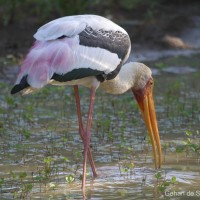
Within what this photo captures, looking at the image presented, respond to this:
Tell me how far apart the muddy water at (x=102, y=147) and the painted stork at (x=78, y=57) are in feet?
0.80

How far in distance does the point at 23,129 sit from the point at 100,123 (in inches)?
34.7

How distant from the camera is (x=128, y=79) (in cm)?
760

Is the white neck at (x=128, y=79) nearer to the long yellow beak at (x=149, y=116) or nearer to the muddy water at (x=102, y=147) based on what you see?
the long yellow beak at (x=149, y=116)

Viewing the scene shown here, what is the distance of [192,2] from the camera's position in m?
17.1

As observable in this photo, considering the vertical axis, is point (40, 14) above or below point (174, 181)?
above

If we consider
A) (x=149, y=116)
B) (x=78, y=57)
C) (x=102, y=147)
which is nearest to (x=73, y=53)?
(x=78, y=57)

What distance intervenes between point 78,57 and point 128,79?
89cm

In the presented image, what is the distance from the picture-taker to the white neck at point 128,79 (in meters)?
7.48

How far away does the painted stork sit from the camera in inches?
266

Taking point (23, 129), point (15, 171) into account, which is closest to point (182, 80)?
point (23, 129)

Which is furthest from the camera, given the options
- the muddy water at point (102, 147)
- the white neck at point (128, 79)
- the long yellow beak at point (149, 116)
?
the long yellow beak at point (149, 116)

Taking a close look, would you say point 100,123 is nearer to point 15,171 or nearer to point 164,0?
point 15,171

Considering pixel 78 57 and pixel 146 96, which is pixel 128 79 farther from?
pixel 78 57

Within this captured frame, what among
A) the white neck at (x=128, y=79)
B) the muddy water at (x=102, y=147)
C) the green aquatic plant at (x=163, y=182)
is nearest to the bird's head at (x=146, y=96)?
the white neck at (x=128, y=79)
